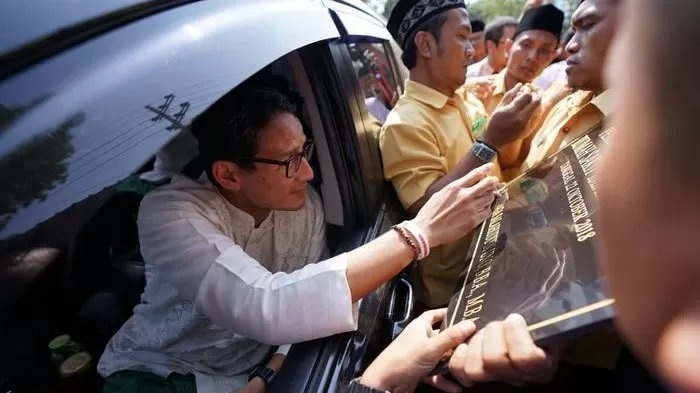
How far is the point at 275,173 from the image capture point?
158cm

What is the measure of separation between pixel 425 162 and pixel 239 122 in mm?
869

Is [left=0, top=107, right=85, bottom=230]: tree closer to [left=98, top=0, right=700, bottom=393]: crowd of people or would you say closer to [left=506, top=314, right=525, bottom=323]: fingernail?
[left=98, top=0, right=700, bottom=393]: crowd of people

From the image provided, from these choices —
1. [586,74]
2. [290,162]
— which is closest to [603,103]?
[586,74]

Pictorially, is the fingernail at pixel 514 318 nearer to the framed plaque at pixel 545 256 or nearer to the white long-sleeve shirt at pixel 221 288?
the framed plaque at pixel 545 256

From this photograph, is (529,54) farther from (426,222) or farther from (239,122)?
(239,122)

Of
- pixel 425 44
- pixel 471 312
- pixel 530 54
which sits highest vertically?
pixel 425 44

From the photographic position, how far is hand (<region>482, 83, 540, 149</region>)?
197 cm

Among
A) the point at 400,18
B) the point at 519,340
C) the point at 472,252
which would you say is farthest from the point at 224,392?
the point at 400,18

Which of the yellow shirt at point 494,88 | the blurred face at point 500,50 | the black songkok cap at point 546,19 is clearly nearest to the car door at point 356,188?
the yellow shirt at point 494,88

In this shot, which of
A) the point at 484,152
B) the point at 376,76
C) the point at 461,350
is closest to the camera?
the point at 461,350

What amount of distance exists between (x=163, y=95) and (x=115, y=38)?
0.13m

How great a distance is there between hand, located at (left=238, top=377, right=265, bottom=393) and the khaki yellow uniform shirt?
36.5 inches

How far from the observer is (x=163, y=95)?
903 mm

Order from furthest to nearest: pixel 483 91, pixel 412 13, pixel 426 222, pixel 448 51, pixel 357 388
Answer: pixel 483 91, pixel 412 13, pixel 448 51, pixel 426 222, pixel 357 388
